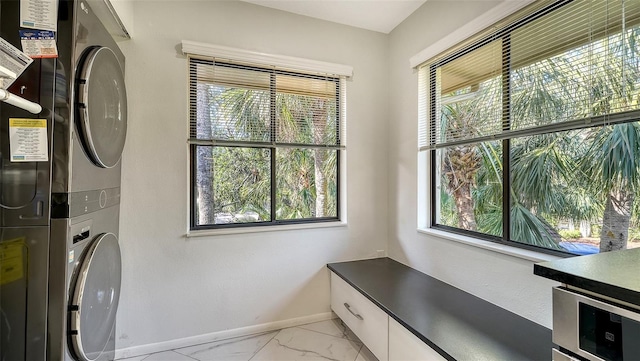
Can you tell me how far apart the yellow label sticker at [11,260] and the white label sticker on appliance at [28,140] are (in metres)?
0.33

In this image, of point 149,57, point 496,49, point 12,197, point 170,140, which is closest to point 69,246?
point 12,197

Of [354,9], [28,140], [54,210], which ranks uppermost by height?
[354,9]

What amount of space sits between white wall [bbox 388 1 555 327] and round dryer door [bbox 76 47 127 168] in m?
2.13

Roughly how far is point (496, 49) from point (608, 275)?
155cm

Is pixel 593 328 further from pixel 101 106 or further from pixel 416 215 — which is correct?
pixel 101 106

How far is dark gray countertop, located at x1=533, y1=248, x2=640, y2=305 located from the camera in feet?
2.14

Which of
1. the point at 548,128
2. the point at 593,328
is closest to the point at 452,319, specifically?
the point at 593,328

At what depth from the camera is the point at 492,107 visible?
5.80 ft

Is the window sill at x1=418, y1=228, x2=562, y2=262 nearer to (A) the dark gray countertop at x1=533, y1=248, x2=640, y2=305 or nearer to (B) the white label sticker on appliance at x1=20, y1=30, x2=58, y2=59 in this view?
(A) the dark gray countertop at x1=533, y1=248, x2=640, y2=305

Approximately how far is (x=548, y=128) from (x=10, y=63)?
2.34 metres

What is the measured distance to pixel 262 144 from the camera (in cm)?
228

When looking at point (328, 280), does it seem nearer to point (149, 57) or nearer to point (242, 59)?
point (242, 59)

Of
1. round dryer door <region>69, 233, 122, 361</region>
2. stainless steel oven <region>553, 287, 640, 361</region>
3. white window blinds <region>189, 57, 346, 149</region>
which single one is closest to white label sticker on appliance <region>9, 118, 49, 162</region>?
round dryer door <region>69, 233, 122, 361</region>

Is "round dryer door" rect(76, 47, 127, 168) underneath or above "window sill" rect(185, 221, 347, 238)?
above
